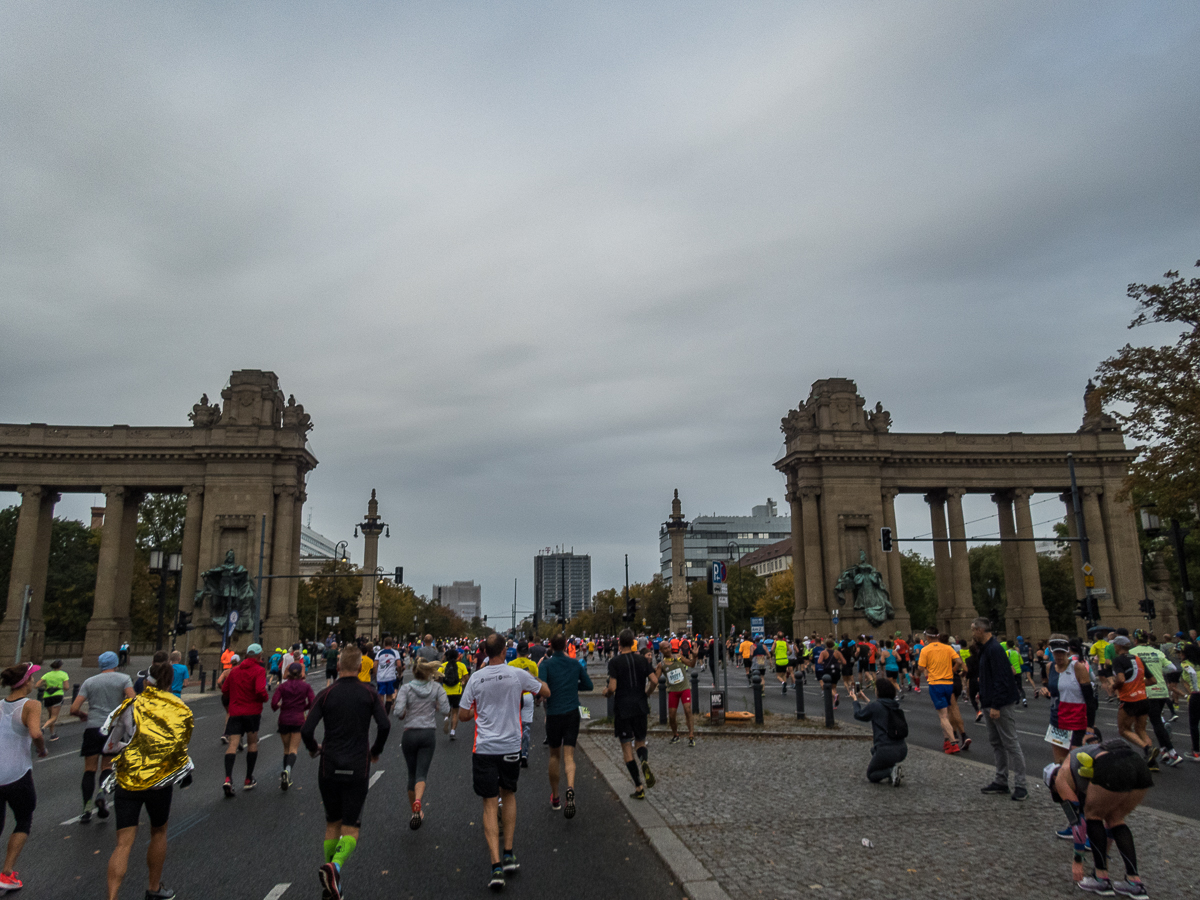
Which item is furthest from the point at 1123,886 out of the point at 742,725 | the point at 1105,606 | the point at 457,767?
the point at 1105,606

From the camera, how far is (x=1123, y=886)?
6.20 metres

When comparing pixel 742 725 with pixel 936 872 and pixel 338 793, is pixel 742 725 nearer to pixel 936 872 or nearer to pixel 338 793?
pixel 936 872

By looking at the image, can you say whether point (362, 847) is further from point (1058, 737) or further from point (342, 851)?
point (1058, 737)

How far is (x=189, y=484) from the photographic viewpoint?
52719mm

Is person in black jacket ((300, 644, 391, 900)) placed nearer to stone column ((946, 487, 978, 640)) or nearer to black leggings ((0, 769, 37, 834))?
black leggings ((0, 769, 37, 834))

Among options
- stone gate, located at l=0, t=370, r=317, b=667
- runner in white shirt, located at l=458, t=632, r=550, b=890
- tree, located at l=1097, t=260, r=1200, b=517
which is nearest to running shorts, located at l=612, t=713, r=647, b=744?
runner in white shirt, located at l=458, t=632, r=550, b=890

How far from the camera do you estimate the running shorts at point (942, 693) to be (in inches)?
542

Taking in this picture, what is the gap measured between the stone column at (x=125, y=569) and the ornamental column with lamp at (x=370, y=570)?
14017 millimetres

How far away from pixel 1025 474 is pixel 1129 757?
57.3 meters

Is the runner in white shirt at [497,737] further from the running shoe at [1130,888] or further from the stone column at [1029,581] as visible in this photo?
the stone column at [1029,581]

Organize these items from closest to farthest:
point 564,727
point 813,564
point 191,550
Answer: point 564,727 → point 191,550 → point 813,564

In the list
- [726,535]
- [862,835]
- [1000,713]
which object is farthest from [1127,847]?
[726,535]

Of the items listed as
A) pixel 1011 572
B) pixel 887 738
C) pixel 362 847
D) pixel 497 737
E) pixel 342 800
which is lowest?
pixel 362 847

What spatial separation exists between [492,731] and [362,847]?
1.97m
